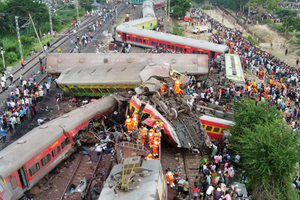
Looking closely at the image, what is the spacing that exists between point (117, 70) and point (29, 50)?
22.8m

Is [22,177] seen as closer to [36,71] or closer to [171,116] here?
A: [171,116]

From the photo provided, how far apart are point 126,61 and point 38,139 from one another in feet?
49.5

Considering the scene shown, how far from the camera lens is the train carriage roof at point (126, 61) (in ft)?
98.6

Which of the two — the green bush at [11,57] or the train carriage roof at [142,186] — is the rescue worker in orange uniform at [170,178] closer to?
the train carriage roof at [142,186]

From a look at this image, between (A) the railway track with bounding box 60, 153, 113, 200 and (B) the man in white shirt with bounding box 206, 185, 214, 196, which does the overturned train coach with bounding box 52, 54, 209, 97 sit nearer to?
(A) the railway track with bounding box 60, 153, 113, 200

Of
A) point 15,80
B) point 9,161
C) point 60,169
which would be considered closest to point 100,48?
point 15,80

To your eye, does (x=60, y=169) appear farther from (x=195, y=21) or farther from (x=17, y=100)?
(x=195, y=21)

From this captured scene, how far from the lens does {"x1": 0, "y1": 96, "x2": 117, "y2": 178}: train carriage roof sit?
1516cm

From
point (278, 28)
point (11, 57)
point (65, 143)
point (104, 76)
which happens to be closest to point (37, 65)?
point (11, 57)

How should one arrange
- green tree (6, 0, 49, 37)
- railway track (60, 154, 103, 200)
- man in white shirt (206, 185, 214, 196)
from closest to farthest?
man in white shirt (206, 185, 214, 196), railway track (60, 154, 103, 200), green tree (6, 0, 49, 37)

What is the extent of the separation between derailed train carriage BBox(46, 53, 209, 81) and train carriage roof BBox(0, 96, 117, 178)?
8.84 metres

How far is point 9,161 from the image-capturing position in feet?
49.7

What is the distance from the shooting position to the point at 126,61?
101 ft

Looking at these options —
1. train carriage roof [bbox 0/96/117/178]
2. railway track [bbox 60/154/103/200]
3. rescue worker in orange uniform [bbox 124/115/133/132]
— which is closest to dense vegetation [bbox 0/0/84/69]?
train carriage roof [bbox 0/96/117/178]
